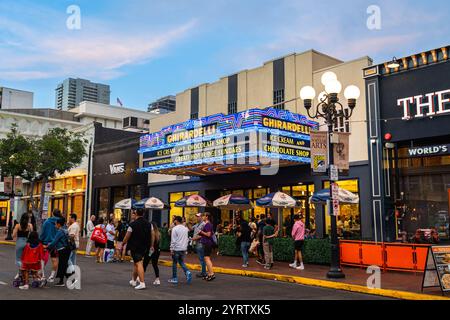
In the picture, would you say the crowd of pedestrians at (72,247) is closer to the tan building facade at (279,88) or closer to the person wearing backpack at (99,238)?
the person wearing backpack at (99,238)

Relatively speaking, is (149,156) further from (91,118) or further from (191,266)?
(91,118)

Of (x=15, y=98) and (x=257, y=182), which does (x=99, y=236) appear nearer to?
(x=257, y=182)

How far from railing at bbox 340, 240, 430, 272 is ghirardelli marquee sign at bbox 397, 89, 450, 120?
241 inches

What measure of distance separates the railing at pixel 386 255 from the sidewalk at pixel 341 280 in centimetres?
23

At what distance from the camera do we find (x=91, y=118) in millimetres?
58656

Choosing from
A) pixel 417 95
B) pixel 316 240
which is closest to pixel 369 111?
pixel 417 95

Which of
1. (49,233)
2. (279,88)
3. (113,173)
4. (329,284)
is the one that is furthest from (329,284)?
(113,173)

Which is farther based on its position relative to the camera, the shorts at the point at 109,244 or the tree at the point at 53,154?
the tree at the point at 53,154

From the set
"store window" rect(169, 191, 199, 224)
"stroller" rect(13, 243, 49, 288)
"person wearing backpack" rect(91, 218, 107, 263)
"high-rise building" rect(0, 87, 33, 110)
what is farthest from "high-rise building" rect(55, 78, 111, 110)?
"stroller" rect(13, 243, 49, 288)

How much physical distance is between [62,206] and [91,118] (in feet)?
71.8

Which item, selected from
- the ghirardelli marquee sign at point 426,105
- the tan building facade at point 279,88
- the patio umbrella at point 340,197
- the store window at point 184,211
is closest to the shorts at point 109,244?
the patio umbrella at point 340,197

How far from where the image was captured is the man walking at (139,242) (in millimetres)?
10703

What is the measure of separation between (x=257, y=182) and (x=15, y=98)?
53.7m
